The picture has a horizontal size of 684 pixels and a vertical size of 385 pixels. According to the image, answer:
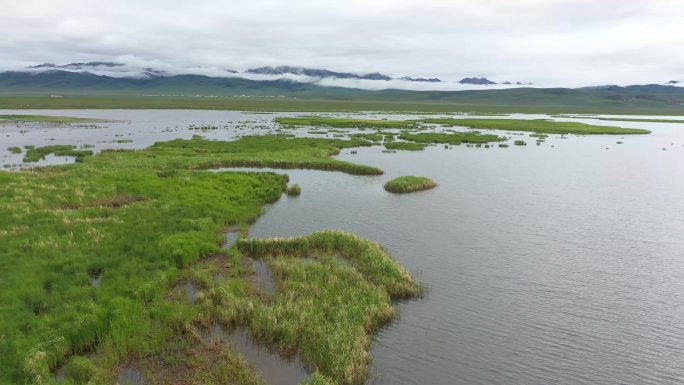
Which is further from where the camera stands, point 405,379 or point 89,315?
point 89,315

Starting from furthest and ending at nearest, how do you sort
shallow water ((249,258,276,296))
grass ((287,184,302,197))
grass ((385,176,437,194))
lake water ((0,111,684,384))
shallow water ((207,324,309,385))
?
1. grass ((385,176,437,194))
2. grass ((287,184,302,197))
3. shallow water ((249,258,276,296))
4. lake water ((0,111,684,384))
5. shallow water ((207,324,309,385))

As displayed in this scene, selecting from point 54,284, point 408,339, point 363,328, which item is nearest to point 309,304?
point 363,328

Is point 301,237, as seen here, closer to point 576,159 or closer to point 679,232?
point 679,232

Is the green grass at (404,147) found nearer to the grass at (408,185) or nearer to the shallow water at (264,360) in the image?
the grass at (408,185)

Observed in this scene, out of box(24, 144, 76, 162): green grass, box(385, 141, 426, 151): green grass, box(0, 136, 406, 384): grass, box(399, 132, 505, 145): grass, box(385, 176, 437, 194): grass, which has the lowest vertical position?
box(0, 136, 406, 384): grass

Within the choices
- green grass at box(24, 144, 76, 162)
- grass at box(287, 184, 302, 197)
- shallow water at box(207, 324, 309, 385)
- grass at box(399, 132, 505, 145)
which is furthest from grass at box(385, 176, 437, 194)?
green grass at box(24, 144, 76, 162)

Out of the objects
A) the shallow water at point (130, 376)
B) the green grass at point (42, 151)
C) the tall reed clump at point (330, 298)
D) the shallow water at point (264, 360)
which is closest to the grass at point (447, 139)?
the green grass at point (42, 151)

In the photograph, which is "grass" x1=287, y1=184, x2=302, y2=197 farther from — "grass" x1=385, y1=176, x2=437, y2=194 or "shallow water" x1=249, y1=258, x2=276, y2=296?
"shallow water" x1=249, y1=258, x2=276, y2=296

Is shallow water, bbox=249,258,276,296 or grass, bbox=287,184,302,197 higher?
grass, bbox=287,184,302,197
